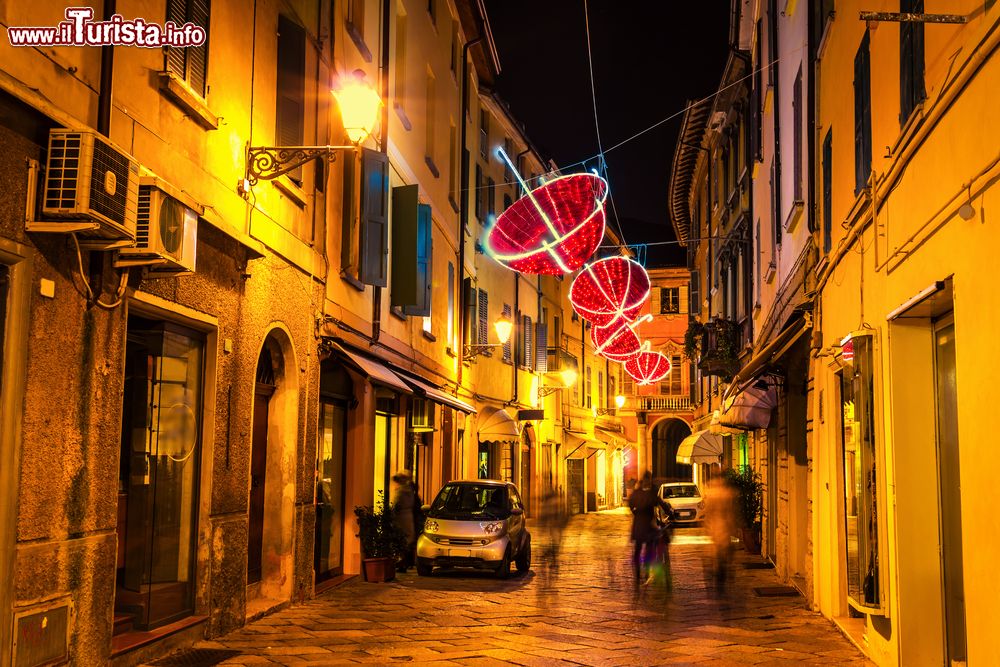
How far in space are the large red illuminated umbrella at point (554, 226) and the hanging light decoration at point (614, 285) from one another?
4.80 metres

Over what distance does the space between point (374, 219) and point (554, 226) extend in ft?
9.51

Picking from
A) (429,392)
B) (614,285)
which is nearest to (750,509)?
(614,285)

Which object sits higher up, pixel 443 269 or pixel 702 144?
pixel 702 144

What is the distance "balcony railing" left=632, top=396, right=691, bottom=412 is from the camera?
179 feet

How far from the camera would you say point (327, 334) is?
13719mm

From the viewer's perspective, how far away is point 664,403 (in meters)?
54.8

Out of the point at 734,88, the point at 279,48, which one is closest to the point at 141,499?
the point at 279,48

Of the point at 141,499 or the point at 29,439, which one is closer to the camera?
the point at 29,439

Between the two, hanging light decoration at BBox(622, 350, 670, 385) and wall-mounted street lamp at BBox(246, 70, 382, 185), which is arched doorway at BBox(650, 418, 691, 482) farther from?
wall-mounted street lamp at BBox(246, 70, 382, 185)

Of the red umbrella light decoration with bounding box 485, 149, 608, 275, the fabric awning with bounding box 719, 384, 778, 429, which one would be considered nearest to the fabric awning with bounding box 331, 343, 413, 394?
the red umbrella light decoration with bounding box 485, 149, 608, 275

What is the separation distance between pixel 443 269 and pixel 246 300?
11.9 m

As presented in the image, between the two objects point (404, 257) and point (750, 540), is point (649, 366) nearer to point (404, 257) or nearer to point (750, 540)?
point (750, 540)

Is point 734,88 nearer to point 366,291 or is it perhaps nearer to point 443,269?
point 443,269

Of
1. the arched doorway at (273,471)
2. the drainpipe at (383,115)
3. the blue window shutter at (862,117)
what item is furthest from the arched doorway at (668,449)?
the blue window shutter at (862,117)
